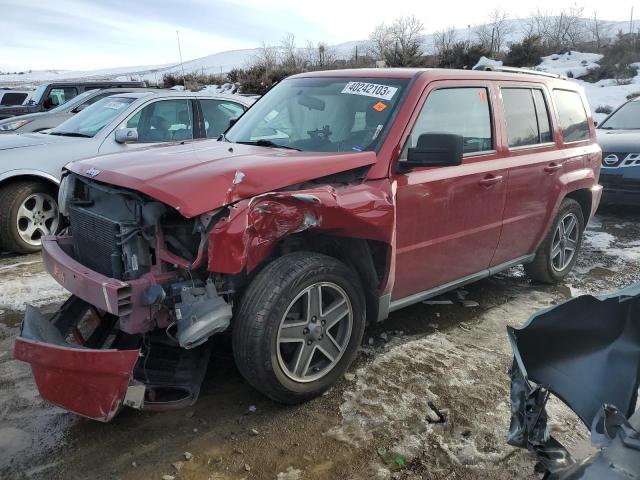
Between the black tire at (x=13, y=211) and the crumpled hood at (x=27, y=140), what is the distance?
43 cm

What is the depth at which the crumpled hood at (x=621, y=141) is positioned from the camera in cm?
791

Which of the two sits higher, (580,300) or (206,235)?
(206,235)

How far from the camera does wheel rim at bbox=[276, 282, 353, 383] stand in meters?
2.97

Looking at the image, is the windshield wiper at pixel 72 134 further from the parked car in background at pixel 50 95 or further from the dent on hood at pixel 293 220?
the parked car in background at pixel 50 95

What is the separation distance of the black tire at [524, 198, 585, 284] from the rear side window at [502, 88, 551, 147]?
779mm

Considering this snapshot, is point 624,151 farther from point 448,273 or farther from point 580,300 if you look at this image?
point 580,300

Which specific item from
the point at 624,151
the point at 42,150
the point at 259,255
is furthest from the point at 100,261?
the point at 624,151

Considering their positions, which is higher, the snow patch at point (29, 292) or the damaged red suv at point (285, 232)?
the damaged red suv at point (285, 232)

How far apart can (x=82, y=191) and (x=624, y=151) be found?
768 centimetres

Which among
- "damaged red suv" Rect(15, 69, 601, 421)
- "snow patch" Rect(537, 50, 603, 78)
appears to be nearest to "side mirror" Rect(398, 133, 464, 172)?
"damaged red suv" Rect(15, 69, 601, 421)

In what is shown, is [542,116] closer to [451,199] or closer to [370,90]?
[451,199]

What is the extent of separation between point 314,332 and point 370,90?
68.1 inches

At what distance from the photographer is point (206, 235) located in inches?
102

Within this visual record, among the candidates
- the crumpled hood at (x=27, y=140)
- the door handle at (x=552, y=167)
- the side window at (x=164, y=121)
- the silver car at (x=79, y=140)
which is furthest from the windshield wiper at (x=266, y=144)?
the crumpled hood at (x=27, y=140)
